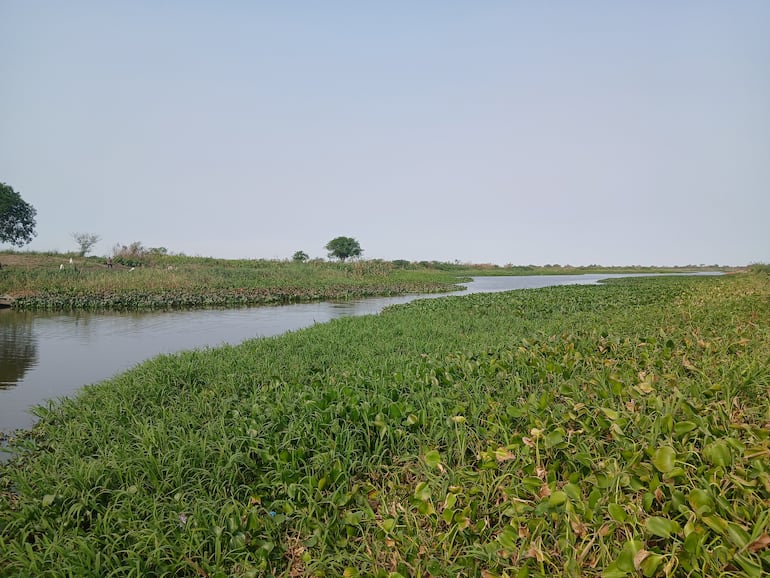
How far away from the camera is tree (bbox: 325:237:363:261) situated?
196ft

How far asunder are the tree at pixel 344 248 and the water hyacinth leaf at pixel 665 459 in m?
57.8

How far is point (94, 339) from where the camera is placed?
11578 mm

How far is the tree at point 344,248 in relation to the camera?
59.6 metres

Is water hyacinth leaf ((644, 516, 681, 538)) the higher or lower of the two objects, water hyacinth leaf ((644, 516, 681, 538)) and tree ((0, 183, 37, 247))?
the lower

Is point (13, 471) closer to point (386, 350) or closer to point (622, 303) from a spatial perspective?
point (386, 350)

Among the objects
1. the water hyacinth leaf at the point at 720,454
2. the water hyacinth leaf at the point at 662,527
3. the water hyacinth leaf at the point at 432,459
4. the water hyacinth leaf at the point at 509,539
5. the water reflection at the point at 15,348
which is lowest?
the water reflection at the point at 15,348

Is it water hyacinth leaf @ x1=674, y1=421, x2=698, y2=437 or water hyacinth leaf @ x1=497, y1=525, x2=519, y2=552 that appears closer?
water hyacinth leaf @ x1=497, y1=525, x2=519, y2=552

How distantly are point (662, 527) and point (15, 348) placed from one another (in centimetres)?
1284

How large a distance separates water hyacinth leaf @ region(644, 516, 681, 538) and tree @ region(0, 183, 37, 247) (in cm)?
5272

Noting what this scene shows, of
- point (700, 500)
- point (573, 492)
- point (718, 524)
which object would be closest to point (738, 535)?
point (718, 524)

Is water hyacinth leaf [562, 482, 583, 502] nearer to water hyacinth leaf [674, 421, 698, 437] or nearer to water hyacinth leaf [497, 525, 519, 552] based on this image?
water hyacinth leaf [497, 525, 519, 552]

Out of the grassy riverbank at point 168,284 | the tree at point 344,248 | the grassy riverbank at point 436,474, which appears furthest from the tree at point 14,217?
the grassy riverbank at point 436,474

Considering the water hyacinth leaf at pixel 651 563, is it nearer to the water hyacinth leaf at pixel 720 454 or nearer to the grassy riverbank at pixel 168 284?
the water hyacinth leaf at pixel 720 454

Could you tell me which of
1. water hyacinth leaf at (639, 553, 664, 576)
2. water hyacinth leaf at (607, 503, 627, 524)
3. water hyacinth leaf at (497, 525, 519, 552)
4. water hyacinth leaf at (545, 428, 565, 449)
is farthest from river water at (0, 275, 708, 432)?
water hyacinth leaf at (639, 553, 664, 576)
